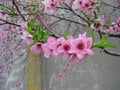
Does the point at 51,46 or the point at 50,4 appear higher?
the point at 50,4

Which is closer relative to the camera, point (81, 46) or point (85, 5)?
point (81, 46)

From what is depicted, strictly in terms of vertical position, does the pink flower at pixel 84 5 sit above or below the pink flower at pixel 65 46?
above

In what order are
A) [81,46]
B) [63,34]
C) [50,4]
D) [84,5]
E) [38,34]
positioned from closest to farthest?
[81,46], [38,34], [63,34], [50,4], [84,5]

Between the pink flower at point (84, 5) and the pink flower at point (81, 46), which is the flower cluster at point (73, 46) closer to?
the pink flower at point (81, 46)

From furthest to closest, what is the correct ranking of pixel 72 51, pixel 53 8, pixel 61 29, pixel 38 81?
pixel 61 29 → pixel 38 81 → pixel 53 8 → pixel 72 51

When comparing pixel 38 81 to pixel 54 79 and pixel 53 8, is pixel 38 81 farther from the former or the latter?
pixel 53 8

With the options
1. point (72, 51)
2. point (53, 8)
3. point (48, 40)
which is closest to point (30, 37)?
point (48, 40)

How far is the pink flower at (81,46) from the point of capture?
1136mm

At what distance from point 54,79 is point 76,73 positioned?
301 mm

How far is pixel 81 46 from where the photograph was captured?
1.14m

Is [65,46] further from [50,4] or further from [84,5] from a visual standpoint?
[84,5]

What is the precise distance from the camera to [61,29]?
376 cm

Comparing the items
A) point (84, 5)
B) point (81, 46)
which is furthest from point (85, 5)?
point (81, 46)

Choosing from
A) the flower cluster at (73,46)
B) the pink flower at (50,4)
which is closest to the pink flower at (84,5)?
the pink flower at (50,4)
